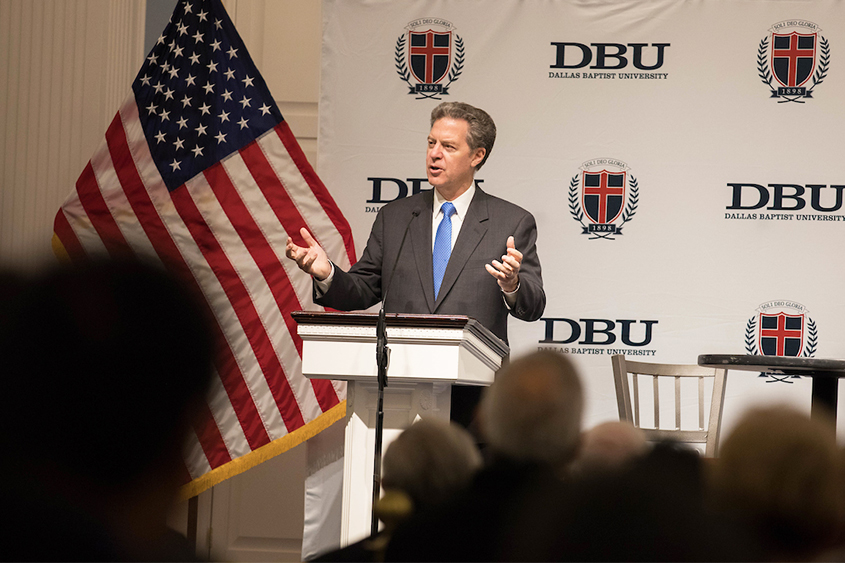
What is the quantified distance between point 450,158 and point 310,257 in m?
0.81

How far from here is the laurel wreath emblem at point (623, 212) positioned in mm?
4555

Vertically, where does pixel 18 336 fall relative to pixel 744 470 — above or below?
above

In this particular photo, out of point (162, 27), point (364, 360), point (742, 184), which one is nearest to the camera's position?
point (364, 360)

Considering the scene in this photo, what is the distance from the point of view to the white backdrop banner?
445cm

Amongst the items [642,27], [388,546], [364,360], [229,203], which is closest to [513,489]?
[388,546]

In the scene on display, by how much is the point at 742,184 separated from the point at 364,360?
2772 millimetres

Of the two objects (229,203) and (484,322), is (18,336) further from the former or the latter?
(229,203)

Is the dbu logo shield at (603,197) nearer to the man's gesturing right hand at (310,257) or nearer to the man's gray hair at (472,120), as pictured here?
the man's gray hair at (472,120)

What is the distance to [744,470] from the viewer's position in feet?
2.67

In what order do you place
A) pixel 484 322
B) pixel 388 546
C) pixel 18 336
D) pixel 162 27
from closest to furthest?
pixel 18 336, pixel 388 546, pixel 484 322, pixel 162 27

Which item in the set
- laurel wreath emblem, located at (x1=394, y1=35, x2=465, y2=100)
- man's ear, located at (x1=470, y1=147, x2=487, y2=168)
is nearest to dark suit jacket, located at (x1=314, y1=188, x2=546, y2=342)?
man's ear, located at (x1=470, y1=147, x2=487, y2=168)

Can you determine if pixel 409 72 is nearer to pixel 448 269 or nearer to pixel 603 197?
pixel 603 197

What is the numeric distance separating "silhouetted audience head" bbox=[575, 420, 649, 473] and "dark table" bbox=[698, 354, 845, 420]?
200cm

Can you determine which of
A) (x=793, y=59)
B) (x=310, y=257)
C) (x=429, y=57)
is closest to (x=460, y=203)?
(x=310, y=257)
